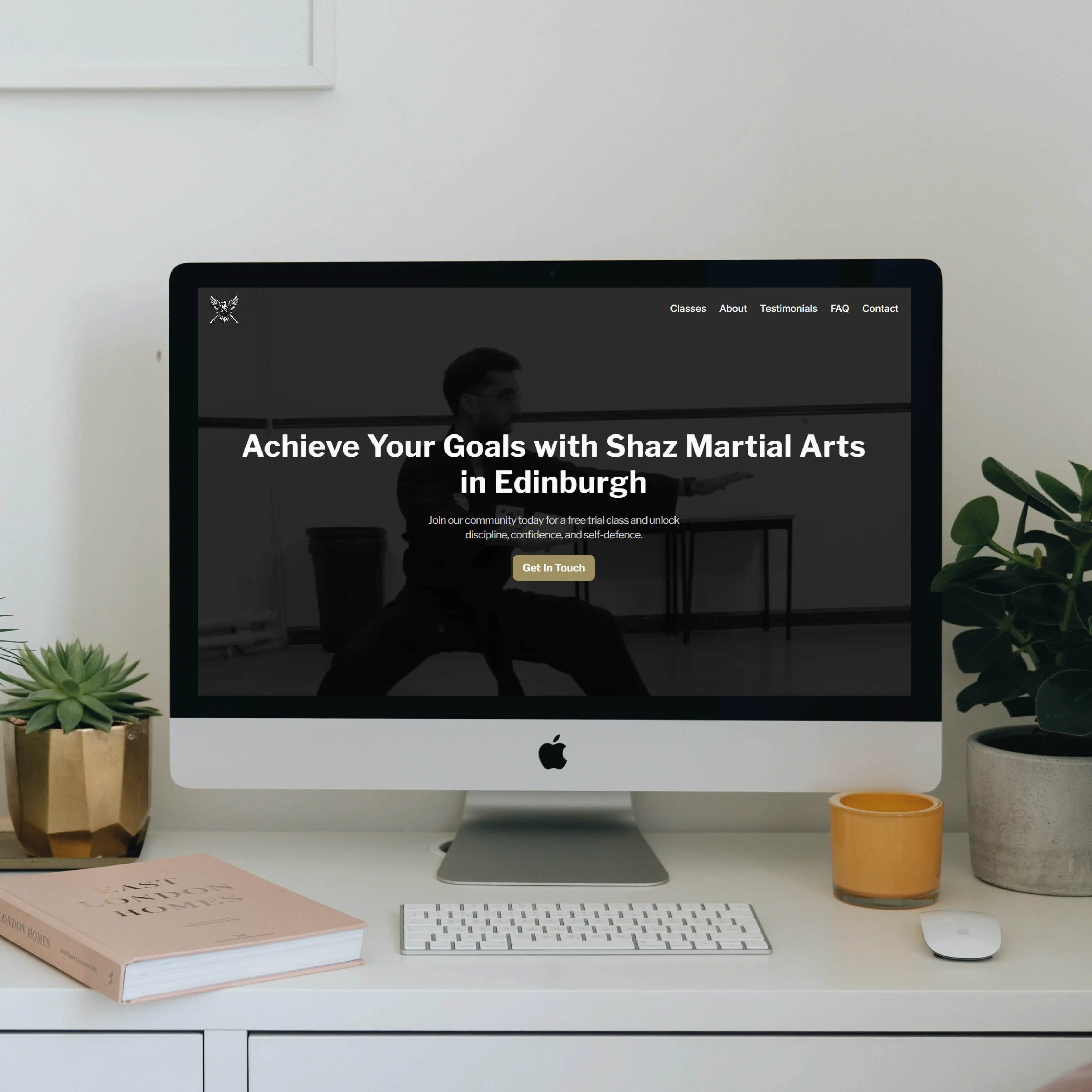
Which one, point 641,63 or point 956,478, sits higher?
point 641,63

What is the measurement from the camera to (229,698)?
1.06 meters

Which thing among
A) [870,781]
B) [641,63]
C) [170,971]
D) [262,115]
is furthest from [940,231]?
[170,971]

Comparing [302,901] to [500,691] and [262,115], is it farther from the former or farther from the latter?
[262,115]

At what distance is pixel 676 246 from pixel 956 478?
1.37ft

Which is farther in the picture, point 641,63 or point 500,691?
point 641,63

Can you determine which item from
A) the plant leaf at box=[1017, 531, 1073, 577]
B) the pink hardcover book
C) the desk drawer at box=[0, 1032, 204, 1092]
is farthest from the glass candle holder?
the desk drawer at box=[0, 1032, 204, 1092]

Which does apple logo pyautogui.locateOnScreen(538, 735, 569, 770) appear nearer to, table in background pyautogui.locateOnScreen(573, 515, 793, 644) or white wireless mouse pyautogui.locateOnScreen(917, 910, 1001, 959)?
table in background pyautogui.locateOnScreen(573, 515, 793, 644)

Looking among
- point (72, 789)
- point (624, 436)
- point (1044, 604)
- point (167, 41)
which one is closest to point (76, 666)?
point (72, 789)

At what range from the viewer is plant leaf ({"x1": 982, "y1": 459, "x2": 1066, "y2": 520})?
103 centimetres

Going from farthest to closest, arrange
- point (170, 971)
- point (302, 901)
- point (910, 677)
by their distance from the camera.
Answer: point (910, 677) → point (302, 901) → point (170, 971)

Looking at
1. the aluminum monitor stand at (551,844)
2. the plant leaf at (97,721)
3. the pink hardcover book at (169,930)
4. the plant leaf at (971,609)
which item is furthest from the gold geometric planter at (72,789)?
the plant leaf at (971,609)

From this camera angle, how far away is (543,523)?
1.08 meters

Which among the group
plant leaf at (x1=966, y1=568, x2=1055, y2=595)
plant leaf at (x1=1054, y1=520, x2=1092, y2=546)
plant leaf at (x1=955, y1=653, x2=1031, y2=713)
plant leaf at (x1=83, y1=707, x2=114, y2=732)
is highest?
plant leaf at (x1=1054, y1=520, x2=1092, y2=546)

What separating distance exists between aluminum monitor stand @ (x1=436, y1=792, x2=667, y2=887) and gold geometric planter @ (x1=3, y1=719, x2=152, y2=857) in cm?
33
